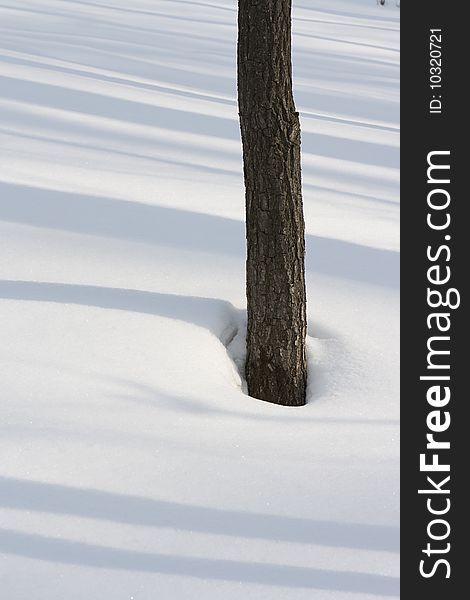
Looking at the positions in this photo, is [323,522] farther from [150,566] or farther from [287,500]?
[150,566]

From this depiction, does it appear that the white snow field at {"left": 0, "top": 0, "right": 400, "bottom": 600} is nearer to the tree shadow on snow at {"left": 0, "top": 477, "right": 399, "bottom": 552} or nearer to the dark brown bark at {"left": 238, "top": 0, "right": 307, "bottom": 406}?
the tree shadow on snow at {"left": 0, "top": 477, "right": 399, "bottom": 552}

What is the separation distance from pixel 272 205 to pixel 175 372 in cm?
62

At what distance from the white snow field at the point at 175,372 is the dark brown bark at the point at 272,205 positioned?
13cm

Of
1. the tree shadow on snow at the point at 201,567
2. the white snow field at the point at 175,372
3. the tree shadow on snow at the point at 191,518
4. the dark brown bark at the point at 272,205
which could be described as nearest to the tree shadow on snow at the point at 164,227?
the white snow field at the point at 175,372

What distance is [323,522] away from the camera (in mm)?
2439

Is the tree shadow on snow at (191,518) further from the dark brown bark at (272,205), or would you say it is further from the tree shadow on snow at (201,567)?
the dark brown bark at (272,205)

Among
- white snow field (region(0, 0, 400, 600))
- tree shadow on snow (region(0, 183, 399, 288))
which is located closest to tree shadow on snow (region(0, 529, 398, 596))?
white snow field (region(0, 0, 400, 600))

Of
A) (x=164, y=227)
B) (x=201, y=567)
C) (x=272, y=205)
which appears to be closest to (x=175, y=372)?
(x=272, y=205)

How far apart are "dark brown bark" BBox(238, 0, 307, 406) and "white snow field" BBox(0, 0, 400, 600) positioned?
0.43 ft

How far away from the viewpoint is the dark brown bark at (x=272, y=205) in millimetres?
2842

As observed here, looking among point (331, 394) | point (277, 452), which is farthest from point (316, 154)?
point (277, 452)

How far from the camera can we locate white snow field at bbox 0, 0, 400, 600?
90.7 inches

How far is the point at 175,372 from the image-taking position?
3.05 meters

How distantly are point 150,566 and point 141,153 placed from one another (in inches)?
136
